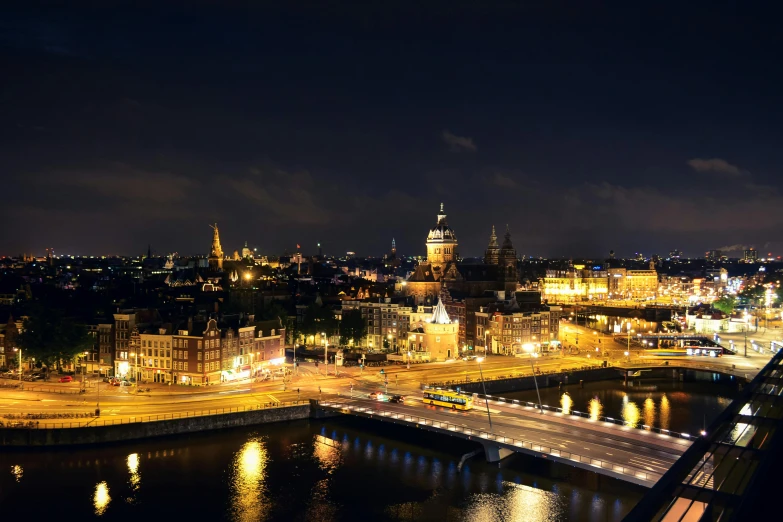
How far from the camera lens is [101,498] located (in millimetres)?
40906

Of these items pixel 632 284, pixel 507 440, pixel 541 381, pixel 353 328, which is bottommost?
pixel 507 440

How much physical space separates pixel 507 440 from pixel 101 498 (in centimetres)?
2509

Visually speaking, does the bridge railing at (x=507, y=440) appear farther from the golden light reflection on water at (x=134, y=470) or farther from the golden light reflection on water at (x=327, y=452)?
the golden light reflection on water at (x=134, y=470)

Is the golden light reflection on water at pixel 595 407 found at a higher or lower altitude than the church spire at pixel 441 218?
lower

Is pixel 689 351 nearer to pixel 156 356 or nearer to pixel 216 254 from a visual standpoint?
pixel 156 356

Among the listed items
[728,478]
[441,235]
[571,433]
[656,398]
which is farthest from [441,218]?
[728,478]

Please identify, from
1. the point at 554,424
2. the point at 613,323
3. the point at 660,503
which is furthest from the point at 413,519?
the point at 613,323

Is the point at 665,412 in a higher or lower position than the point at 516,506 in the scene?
higher

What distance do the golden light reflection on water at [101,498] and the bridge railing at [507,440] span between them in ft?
63.6

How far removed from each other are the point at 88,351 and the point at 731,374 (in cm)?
6949

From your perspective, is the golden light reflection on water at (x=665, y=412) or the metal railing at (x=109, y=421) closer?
the metal railing at (x=109, y=421)

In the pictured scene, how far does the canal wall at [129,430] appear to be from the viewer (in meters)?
49.9

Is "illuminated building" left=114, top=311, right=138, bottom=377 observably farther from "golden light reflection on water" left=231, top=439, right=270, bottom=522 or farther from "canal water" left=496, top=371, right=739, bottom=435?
"canal water" left=496, top=371, right=739, bottom=435

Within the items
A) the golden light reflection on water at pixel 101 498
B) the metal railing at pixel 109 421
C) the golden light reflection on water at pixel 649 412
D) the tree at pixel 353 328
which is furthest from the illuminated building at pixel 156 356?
the golden light reflection on water at pixel 649 412
